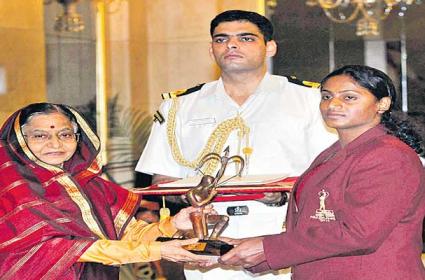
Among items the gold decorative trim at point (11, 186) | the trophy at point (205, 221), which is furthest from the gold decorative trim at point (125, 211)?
the gold decorative trim at point (11, 186)

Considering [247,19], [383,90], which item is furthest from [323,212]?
[247,19]

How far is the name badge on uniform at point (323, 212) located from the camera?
10.7ft

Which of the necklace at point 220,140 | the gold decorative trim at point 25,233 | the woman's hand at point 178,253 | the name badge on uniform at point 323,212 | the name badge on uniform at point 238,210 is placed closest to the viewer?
the name badge on uniform at point 323,212

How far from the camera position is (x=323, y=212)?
3.26 meters

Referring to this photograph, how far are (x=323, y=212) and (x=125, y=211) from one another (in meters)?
0.93

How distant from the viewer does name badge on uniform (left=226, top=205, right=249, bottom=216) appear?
Answer: 437cm

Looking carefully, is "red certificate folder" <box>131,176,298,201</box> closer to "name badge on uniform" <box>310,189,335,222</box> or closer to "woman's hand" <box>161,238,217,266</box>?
"woman's hand" <box>161,238,217,266</box>

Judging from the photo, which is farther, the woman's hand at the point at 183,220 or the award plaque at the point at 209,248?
the woman's hand at the point at 183,220

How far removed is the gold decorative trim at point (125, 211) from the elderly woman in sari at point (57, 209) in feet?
0.20

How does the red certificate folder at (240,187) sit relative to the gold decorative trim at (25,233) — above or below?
above

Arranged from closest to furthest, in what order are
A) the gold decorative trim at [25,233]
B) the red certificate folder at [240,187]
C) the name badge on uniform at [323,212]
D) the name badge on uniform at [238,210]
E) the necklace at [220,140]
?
the name badge on uniform at [323,212] < the gold decorative trim at [25,233] < the red certificate folder at [240,187] < the name badge on uniform at [238,210] < the necklace at [220,140]

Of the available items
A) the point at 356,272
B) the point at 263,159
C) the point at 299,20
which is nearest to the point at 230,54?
the point at 263,159

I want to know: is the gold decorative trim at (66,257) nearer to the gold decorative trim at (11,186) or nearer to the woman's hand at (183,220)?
the gold decorative trim at (11,186)

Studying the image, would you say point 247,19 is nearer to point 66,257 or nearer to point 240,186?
point 240,186
